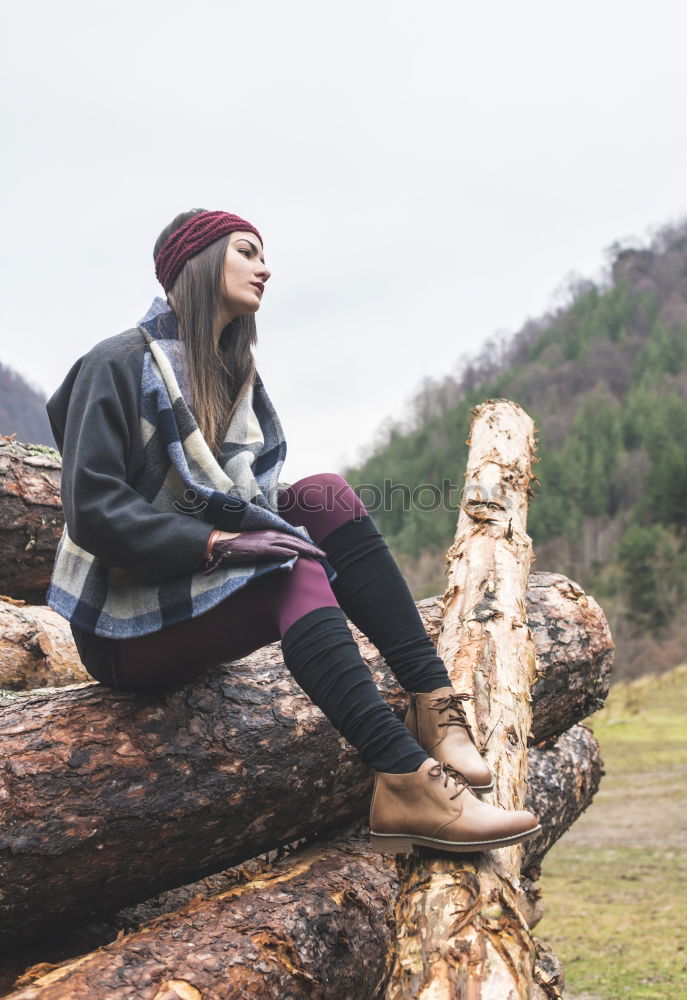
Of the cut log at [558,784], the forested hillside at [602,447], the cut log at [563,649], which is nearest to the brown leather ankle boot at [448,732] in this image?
the cut log at [563,649]

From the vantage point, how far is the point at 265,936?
2314 millimetres

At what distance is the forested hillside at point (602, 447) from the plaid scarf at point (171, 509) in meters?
20.4

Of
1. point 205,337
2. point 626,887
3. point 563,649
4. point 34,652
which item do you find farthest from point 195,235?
point 626,887

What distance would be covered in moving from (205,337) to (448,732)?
126 cm

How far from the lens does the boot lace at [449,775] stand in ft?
6.66

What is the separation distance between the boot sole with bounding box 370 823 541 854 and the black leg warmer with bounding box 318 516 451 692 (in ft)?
1.40

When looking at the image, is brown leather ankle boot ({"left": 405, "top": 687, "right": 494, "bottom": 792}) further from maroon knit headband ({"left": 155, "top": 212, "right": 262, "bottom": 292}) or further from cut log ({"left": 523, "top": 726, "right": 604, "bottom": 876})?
cut log ({"left": 523, "top": 726, "right": 604, "bottom": 876})

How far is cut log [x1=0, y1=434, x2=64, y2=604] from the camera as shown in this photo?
4.09m

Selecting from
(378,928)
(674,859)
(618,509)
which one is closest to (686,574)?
(618,509)

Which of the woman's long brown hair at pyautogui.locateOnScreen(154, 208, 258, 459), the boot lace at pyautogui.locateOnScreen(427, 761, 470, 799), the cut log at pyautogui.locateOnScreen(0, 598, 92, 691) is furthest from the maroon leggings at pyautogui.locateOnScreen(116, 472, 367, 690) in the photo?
the cut log at pyautogui.locateOnScreen(0, 598, 92, 691)

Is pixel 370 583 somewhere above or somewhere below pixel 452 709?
above

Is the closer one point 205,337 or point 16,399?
point 205,337

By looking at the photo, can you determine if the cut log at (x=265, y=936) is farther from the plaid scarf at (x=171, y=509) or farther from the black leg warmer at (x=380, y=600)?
the plaid scarf at (x=171, y=509)

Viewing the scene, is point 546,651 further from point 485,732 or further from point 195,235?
point 195,235
